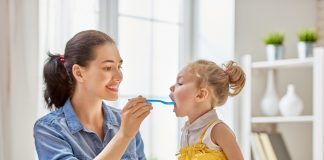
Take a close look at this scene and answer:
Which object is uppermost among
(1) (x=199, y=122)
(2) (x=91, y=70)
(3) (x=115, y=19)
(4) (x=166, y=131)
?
(3) (x=115, y=19)

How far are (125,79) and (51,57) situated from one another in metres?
1.07

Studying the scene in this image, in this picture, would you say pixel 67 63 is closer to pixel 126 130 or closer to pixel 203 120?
pixel 126 130

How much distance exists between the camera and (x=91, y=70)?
81.7 inches

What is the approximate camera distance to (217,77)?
2148mm

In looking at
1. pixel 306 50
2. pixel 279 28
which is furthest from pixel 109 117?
pixel 279 28

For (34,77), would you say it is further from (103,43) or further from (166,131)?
(166,131)

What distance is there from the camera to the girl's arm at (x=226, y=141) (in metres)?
2.01

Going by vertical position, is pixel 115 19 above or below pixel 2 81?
above

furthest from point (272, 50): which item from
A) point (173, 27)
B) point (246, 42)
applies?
point (173, 27)

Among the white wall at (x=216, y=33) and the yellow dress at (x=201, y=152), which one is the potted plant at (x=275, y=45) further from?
the yellow dress at (x=201, y=152)

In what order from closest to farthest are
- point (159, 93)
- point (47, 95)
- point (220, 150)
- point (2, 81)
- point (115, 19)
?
1. point (220, 150)
2. point (47, 95)
3. point (2, 81)
4. point (115, 19)
5. point (159, 93)

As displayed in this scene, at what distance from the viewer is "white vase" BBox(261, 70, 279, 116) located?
3643 millimetres

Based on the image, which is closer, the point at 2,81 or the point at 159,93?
the point at 2,81

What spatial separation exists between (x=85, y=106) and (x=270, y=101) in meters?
1.76
